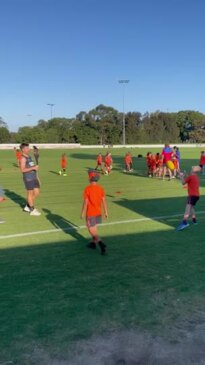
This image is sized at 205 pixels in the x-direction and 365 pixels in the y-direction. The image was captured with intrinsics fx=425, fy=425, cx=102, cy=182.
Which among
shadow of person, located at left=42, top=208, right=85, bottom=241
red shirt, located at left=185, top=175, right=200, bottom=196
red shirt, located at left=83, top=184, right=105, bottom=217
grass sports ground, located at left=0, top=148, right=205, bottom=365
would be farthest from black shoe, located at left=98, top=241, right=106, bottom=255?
red shirt, located at left=185, top=175, right=200, bottom=196

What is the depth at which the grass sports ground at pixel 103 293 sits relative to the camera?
398 cm

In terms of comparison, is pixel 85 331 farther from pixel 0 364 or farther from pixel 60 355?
pixel 0 364

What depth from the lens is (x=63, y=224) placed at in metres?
10.0

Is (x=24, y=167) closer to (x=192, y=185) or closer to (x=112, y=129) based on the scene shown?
(x=192, y=185)

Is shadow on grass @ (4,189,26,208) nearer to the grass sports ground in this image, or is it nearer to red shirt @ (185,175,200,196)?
the grass sports ground

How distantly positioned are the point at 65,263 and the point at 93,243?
106 cm

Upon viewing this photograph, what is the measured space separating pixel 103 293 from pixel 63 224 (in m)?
4.75

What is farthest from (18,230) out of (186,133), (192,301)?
(186,133)

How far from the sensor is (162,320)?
462cm

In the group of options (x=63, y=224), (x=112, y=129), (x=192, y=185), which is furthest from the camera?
(x=112, y=129)

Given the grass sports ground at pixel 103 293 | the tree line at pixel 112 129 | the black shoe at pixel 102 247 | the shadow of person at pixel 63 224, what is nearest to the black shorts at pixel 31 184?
the shadow of person at pixel 63 224

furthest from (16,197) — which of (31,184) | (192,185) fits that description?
(192,185)

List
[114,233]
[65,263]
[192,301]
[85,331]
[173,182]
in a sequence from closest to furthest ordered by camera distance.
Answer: [85,331], [192,301], [65,263], [114,233], [173,182]

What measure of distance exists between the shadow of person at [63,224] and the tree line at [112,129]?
316 ft
